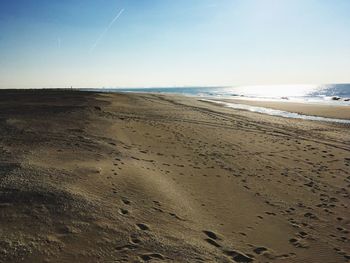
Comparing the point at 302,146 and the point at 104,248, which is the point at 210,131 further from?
the point at 104,248

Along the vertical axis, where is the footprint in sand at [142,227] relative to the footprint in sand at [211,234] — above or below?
above

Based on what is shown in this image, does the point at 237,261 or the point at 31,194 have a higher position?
the point at 31,194

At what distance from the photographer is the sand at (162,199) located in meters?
5.80

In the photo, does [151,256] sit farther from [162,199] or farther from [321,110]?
[321,110]

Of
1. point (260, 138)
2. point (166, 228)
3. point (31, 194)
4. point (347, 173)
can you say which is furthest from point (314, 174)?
point (31, 194)

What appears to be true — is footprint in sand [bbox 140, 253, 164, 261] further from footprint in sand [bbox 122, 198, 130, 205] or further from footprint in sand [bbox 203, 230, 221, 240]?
footprint in sand [bbox 122, 198, 130, 205]

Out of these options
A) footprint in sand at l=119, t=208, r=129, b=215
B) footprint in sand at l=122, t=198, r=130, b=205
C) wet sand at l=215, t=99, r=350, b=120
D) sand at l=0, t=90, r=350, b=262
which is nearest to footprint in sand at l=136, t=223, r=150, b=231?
sand at l=0, t=90, r=350, b=262

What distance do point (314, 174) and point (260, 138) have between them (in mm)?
6364

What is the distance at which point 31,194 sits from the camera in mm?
6934

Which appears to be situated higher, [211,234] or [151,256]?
[151,256]

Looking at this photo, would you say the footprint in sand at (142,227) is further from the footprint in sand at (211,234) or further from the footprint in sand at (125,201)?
the footprint in sand at (211,234)

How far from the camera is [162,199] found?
800 centimetres

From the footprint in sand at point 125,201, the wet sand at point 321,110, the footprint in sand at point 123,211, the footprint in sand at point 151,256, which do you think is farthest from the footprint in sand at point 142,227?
the wet sand at point 321,110

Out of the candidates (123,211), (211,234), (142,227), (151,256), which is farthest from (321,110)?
(151,256)
